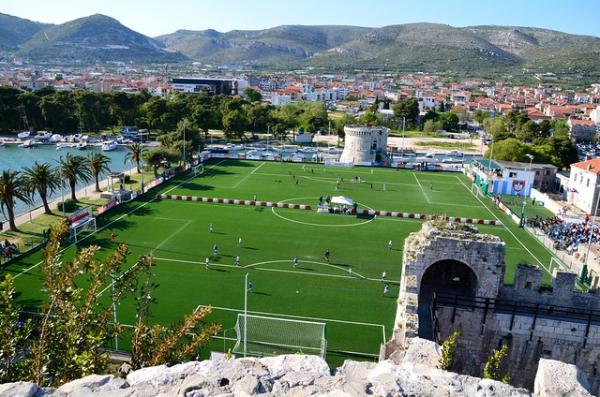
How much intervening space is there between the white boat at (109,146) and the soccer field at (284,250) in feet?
99.1

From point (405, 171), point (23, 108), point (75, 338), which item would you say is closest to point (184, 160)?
point (405, 171)

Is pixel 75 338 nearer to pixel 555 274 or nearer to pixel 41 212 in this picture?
pixel 555 274

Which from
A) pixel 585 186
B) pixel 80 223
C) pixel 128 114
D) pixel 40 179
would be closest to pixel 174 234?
pixel 80 223

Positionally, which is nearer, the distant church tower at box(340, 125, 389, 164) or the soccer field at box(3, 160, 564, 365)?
the soccer field at box(3, 160, 564, 365)

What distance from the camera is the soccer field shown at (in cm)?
2681

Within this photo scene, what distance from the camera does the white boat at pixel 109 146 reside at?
83.8 meters

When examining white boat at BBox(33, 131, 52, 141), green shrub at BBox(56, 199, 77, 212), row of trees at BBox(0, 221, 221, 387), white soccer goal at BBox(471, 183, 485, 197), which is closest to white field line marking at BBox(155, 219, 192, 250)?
green shrub at BBox(56, 199, 77, 212)

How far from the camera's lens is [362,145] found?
76.2 meters

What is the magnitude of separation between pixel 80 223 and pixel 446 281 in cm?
2966

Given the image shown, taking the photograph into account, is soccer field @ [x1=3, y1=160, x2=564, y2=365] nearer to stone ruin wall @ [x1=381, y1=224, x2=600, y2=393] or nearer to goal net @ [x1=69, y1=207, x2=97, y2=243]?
goal net @ [x1=69, y1=207, x2=97, y2=243]

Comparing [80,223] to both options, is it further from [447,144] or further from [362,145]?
[447,144]

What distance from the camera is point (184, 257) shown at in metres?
34.5

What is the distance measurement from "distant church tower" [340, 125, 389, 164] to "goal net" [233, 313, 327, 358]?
52.5m

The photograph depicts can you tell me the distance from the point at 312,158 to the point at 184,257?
4775cm
